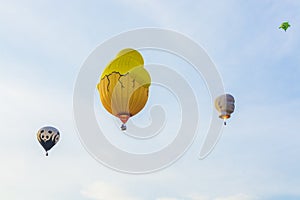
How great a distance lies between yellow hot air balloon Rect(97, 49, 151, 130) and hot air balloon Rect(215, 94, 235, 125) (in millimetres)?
4595

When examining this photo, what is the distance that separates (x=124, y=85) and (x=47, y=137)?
26.6ft

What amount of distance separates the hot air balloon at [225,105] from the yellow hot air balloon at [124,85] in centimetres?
459

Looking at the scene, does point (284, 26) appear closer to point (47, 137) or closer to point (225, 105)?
point (225, 105)

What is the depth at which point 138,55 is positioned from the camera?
2803 centimetres

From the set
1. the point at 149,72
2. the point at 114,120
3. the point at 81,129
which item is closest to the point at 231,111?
the point at 149,72

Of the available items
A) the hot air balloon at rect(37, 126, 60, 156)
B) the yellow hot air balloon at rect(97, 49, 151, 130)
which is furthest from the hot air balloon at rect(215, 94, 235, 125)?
the hot air balloon at rect(37, 126, 60, 156)

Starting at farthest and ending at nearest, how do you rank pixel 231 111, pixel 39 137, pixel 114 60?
1. pixel 39 137
2. pixel 114 60
3. pixel 231 111

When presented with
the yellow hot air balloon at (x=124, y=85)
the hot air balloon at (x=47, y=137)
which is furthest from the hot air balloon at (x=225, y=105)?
the hot air balloon at (x=47, y=137)

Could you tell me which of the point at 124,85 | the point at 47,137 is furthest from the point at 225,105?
the point at 47,137

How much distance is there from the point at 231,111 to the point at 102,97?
778 centimetres

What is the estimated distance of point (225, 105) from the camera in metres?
26.0

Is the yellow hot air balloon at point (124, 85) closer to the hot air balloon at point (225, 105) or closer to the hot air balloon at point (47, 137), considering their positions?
the hot air balloon at point (225, 105)

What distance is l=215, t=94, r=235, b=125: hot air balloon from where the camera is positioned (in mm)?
25953

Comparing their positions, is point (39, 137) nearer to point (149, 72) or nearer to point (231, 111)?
point (149, 72)
